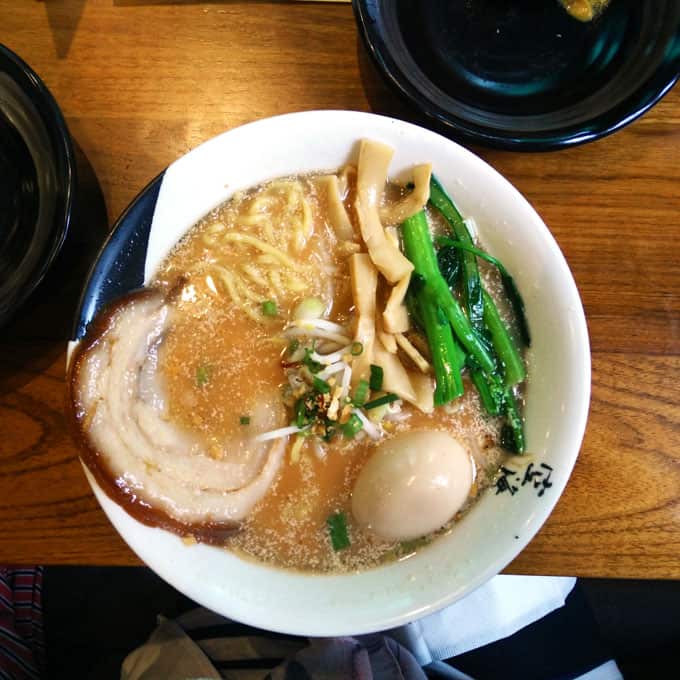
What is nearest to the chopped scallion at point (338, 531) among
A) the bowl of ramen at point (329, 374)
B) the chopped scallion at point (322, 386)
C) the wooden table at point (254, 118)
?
the bowl of ramen at point (329, 374)

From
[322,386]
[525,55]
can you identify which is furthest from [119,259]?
[525,55]

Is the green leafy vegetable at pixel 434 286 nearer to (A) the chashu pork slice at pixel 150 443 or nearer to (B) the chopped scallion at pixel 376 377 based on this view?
(B) the chopped scallion at pixel 376 377

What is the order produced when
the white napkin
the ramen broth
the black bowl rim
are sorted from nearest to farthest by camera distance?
1. the black bowl rim
2. the ramen broth
3. the white napkin

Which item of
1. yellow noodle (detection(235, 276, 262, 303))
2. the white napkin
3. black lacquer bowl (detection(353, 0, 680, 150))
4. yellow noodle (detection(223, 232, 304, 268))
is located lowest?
the white napkin

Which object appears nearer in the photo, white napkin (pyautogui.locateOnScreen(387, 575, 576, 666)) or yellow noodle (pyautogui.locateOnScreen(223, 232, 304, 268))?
yellow noodle (pyautogui.locateOnScreen(223, 232, 304, 268))

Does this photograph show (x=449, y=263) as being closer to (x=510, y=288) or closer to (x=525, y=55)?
(x=510, y=288)

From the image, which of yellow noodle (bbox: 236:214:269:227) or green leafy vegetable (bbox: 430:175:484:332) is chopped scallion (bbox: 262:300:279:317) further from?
green leafy vegetable (bbox: 430:175:484:332)

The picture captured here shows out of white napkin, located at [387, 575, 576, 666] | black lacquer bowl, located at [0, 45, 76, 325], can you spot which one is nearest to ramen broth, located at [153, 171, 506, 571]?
black lacquer bowl, located at [0, 45, 76, 325]

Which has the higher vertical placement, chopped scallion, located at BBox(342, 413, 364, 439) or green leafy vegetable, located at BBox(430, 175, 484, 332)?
green leafy vegetable, located at BBox(430, 175, 484, 332)
